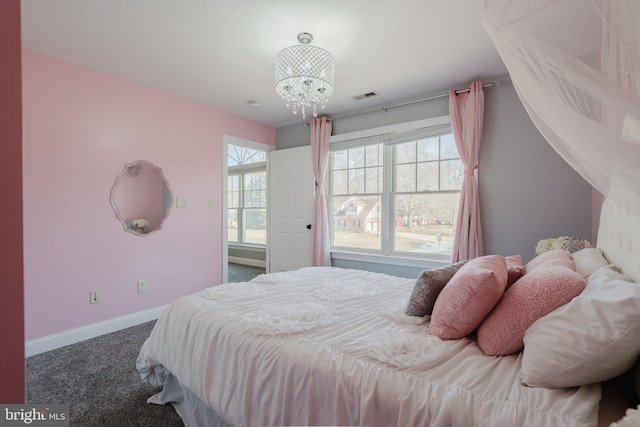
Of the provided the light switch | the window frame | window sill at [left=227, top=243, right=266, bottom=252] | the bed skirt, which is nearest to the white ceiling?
the window frame

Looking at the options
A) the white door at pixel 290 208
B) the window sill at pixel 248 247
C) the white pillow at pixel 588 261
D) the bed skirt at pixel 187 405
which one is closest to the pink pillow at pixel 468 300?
the white pillow at pixel 588 261

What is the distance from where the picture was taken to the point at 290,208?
434cm

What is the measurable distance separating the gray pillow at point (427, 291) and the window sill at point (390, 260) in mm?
1871

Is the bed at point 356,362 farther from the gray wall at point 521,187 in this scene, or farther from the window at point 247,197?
the window at point 247,197

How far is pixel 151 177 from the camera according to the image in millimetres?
3299

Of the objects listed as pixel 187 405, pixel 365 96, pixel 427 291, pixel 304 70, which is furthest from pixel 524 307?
pixel 365 96

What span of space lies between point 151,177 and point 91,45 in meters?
1.33

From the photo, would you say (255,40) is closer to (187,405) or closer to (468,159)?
(468,159)

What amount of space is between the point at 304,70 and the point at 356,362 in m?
1.91

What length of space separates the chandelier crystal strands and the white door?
1.90 meters

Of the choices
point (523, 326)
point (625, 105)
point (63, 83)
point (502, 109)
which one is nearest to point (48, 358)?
point (63, 83)

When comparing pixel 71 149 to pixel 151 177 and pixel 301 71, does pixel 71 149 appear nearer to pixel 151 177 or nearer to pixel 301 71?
pixel 151 177

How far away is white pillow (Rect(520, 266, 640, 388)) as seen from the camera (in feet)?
2.52

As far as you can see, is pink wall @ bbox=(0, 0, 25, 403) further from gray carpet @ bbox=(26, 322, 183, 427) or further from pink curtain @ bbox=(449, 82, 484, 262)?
pink curtain @ bbox=(449, 82, 484, 262)
